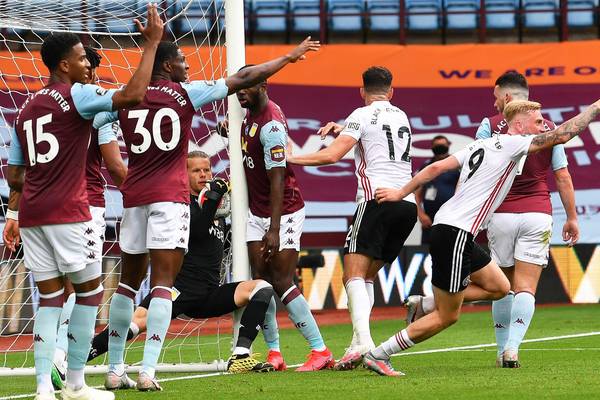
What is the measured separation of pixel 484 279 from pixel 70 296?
9.24 feet

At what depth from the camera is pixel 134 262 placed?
741 centimetres

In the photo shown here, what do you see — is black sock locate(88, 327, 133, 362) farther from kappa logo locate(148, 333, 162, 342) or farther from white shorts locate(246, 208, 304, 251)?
white shorts locate(246, 208, 304, 251)

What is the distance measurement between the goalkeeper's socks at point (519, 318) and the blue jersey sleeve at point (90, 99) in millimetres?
3535

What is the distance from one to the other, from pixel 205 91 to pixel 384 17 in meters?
15.1

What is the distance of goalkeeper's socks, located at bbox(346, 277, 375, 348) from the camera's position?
818 centimetres

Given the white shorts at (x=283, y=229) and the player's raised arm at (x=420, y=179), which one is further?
the white shorts at (x=283, y=229)

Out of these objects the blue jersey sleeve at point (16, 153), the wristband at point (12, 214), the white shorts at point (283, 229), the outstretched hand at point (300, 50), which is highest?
the outstretched hand at point (300, 50)

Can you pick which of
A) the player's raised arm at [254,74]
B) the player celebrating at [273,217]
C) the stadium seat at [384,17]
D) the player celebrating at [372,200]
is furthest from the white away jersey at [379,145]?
the stadium seat at [384,17]

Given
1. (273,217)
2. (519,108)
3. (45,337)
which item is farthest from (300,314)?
(45,337)

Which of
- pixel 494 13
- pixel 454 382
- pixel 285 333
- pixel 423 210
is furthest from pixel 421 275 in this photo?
pixel 454 382

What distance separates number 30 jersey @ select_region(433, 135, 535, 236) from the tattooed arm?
16cm

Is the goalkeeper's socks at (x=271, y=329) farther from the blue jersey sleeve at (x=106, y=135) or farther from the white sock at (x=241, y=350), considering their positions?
the blue jersey sleeve at (x=106, y=135)

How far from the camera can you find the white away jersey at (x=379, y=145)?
27.5 ft

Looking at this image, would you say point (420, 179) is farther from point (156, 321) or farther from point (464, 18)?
point (464, 18)
